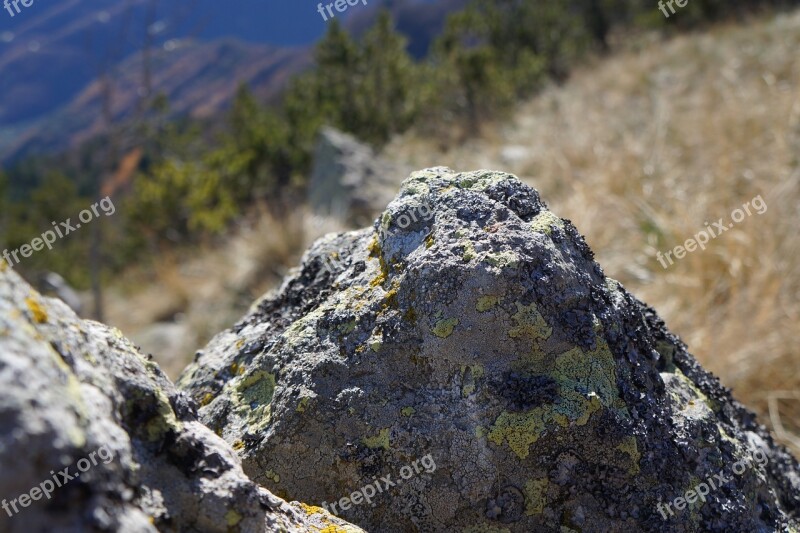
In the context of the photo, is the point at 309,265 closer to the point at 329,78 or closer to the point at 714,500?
the point at 714,500

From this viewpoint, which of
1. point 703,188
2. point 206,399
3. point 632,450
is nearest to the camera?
point 632,450

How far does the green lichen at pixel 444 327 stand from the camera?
1.35 metres

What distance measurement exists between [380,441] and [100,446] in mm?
648

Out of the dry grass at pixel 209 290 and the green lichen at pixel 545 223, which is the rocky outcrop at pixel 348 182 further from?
the green lichen at pixel 545 223

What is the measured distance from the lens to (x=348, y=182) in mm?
8586

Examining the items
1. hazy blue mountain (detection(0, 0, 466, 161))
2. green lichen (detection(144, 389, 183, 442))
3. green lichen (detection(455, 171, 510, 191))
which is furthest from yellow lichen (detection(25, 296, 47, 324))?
hazy blue mountain (detection(0, 0, 466, 161))

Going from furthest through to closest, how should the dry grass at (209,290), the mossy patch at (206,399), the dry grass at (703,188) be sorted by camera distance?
the dry grass at (209,290) < the dry grass at (703,188) < the mossy patch at (206,399)

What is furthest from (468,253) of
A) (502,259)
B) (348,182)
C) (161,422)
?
(348,182)

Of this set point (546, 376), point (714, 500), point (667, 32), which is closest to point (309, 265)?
point (546, 376)

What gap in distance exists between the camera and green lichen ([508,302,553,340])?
134 cm

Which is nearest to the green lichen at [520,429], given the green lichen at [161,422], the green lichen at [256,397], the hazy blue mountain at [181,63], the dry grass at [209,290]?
the green lichen at [256,397]

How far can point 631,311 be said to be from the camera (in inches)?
58.6

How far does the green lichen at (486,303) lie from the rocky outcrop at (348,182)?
231 inches

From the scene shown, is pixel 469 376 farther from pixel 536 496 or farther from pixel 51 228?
pixel 51 228
